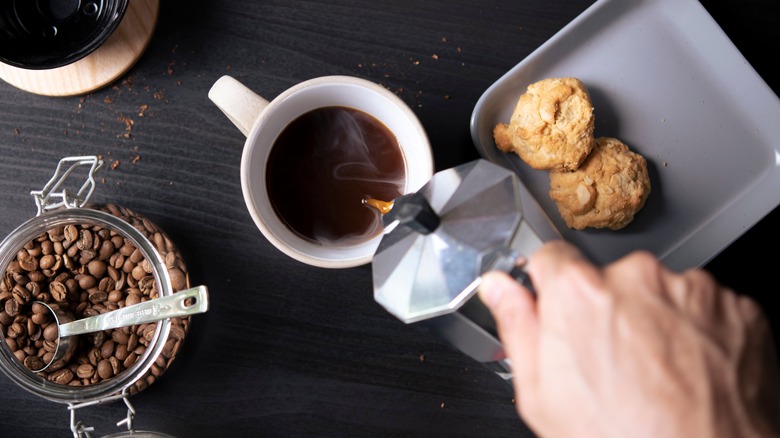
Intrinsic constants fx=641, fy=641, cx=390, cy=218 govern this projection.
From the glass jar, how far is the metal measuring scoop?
28 millimetres

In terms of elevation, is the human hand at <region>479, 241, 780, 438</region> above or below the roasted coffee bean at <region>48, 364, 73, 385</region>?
above

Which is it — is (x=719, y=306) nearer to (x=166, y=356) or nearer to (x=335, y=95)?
(x=335, y=95)

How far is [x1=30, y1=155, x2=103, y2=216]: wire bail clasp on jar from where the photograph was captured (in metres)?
0.96

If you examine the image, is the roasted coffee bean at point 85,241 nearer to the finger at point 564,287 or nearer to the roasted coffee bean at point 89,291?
the roasted coffee bean at point 89,291

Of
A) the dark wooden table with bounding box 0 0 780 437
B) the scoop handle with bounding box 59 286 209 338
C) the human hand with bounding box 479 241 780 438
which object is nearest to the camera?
the human hand with bounding box 479 241 780 438

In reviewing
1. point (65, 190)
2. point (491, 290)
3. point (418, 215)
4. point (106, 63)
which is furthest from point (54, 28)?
point (491, 290)

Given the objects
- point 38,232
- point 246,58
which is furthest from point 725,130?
point 38,232

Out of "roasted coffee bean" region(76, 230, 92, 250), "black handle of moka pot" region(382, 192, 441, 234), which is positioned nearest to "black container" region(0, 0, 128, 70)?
"roasted coffee bean" region(76, 230, 92, 250)

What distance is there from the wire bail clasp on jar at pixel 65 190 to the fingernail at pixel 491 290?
64cm

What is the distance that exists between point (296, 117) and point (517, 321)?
1.69 ft

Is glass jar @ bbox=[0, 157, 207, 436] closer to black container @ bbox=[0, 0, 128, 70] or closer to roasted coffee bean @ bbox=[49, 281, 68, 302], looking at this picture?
roasted coffee bean @ bbox=[49, 281, 68, 302]

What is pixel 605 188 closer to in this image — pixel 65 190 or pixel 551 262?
pixel 551 262

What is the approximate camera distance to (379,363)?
3.47ft

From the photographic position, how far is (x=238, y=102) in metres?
0.92
